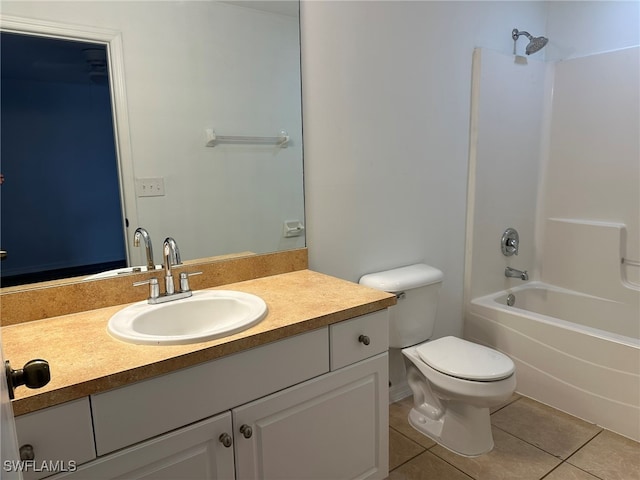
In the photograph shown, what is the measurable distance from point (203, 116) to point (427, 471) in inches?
66.9

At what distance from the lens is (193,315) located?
146 centimetres

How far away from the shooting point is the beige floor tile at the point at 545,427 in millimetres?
1949

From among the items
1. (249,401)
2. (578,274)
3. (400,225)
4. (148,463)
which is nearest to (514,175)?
(578,274)

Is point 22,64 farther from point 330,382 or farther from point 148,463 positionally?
point 330,382

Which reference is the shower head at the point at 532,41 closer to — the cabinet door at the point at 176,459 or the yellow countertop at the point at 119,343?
the yellow countertop at the point at 119,343

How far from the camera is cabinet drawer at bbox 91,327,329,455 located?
99 centimetres

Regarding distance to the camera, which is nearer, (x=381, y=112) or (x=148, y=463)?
(x=148, y=463)

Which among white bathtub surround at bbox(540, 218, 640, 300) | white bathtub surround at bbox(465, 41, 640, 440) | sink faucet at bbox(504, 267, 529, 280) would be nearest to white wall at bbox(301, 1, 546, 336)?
white bathtub surround at bbox(465, 41, 640, 440)

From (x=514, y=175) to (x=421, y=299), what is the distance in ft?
3.76

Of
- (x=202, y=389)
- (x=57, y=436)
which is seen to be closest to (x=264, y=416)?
(x=202, y=389)

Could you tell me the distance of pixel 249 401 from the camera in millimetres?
1213

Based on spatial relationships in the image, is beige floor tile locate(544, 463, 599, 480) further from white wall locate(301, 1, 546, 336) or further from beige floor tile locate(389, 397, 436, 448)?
white wall locate(301, 1, 546, 336)

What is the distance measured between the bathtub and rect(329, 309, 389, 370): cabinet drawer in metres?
1.17

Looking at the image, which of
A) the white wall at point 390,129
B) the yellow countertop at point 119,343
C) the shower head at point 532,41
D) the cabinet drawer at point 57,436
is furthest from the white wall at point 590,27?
the cabinet drawer at point 57,436
